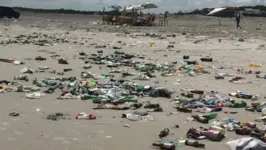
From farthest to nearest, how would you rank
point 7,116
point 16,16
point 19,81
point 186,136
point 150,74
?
point 16,16 < point 150,74 < point 19,81 < point 7,116 < point 186,136

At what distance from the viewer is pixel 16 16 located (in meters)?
49.8

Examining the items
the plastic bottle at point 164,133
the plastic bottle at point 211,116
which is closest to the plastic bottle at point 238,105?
the plastic bottle at point 211,116

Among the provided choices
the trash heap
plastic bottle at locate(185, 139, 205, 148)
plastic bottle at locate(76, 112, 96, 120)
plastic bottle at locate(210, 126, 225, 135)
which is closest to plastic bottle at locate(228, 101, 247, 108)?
the trash heap

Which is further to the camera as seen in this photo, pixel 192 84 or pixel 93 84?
pixel 192 84

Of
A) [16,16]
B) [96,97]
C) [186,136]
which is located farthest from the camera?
[16,16]

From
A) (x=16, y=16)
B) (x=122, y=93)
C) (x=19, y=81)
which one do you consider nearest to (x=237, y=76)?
(x=122, y=93)

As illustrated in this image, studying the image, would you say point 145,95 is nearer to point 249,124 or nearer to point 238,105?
point 238,105

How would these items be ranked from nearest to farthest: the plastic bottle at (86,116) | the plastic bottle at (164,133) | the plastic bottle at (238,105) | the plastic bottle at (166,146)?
the plastic bottle at (166,146), the plastic bottle at (164,133), the plastic bottle at (86,116), the plastic bottle at (238,105)

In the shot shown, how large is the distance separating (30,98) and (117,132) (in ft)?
7.79

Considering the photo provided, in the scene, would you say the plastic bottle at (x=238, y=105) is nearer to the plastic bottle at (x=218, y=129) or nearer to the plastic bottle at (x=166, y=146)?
the plastic bottle at (x=218, y=129)

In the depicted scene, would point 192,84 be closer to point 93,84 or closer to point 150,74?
point 150,74

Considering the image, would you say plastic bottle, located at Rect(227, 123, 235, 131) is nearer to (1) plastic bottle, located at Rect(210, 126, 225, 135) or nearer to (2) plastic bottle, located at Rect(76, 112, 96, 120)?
(1) plastic bottle, located at Rect(210, 126, 225, 135)

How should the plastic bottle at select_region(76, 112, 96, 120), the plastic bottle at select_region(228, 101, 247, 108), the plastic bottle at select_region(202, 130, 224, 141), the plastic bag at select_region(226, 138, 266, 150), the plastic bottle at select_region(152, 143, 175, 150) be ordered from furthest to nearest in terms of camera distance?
the plastic bottle at select_region(228, 101, 247, 108), the plastic bottle at select_region(76, 112, 96, 120), the plastic bottle at select_region(202, 130, 224, 141), the plastic bottle at select_region(152, 143, 175, 150), the plastic bag at select_region(226, 138, 266, 150)

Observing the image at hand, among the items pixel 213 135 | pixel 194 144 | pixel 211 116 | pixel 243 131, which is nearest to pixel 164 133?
pixel 194 144
